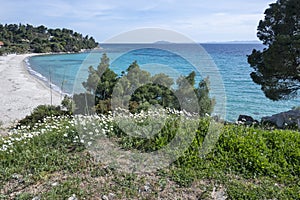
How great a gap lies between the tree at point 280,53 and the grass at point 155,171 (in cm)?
397

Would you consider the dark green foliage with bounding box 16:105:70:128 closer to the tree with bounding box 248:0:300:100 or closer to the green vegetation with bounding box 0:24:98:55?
the tree with bounding box 248:0:300:100

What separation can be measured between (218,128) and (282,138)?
110 cm

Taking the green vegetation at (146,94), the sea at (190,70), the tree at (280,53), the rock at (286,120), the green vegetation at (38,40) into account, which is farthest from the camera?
the green vegetation at (38,40)

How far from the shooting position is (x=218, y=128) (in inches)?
185

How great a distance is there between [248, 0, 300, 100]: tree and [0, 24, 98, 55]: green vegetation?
74638 mm

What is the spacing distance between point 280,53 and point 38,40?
9820cm

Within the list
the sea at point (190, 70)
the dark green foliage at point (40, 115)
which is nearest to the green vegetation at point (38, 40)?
the sea at point (190, 70)

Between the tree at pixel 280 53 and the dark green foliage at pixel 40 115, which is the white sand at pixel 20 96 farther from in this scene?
the tree at pixel 280 53

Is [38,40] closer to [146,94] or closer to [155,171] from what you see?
[146,94]

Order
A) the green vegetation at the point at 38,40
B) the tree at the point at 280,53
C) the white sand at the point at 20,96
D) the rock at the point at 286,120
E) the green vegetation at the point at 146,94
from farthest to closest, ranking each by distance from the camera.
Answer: the green vegetation at the point at 38,40 < the white sand at the point at 20,96 < the green vegetation at the point at 146,94 < the rock at the point at 286,120 < the tree at the point at 280,53

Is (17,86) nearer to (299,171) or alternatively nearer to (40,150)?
(40,150)

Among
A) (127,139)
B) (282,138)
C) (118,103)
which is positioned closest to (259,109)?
(118,103)

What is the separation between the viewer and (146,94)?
31.0 ft

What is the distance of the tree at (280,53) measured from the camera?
791 cm
